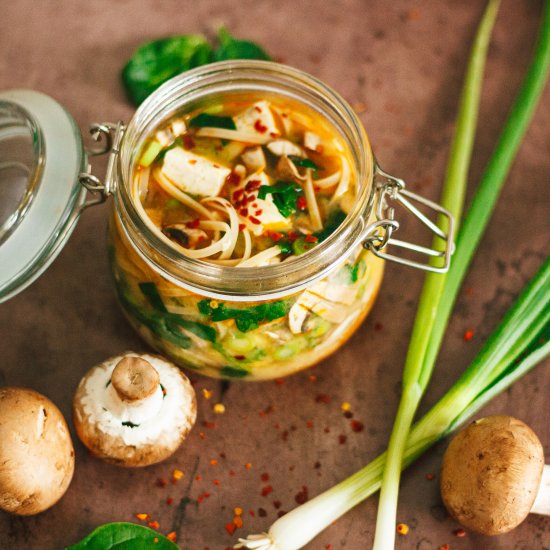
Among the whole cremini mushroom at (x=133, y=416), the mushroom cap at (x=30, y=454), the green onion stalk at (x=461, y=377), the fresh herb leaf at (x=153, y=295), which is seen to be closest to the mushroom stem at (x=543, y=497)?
the green onion stalk at (x=461, y=377)

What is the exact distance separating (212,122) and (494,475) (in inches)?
33.4

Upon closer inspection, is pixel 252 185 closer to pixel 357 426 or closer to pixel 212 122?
pixel 212 122

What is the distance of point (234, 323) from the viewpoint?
148 cm

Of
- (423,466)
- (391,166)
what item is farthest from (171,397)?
(391,166)

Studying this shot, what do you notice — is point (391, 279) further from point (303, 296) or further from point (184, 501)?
point (184, 501)

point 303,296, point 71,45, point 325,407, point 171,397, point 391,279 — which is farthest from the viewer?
point 71,45

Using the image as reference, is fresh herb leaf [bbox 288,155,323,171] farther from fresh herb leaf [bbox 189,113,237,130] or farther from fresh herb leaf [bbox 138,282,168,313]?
fresh herb leaf [bbox 138,282,168,313]

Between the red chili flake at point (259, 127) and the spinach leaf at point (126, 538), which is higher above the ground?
the red chili flake at point (259, 127)

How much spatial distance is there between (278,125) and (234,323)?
41 centimetres

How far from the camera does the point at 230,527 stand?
1633mm

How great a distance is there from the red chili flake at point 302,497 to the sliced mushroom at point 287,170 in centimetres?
63

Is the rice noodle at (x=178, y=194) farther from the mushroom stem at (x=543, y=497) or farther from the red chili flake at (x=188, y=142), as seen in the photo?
the mushroom stem at (x=543, y=497)

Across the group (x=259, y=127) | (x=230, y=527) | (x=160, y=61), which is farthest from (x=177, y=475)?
(x=160, y=61)

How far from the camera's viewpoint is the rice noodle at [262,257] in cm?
143
